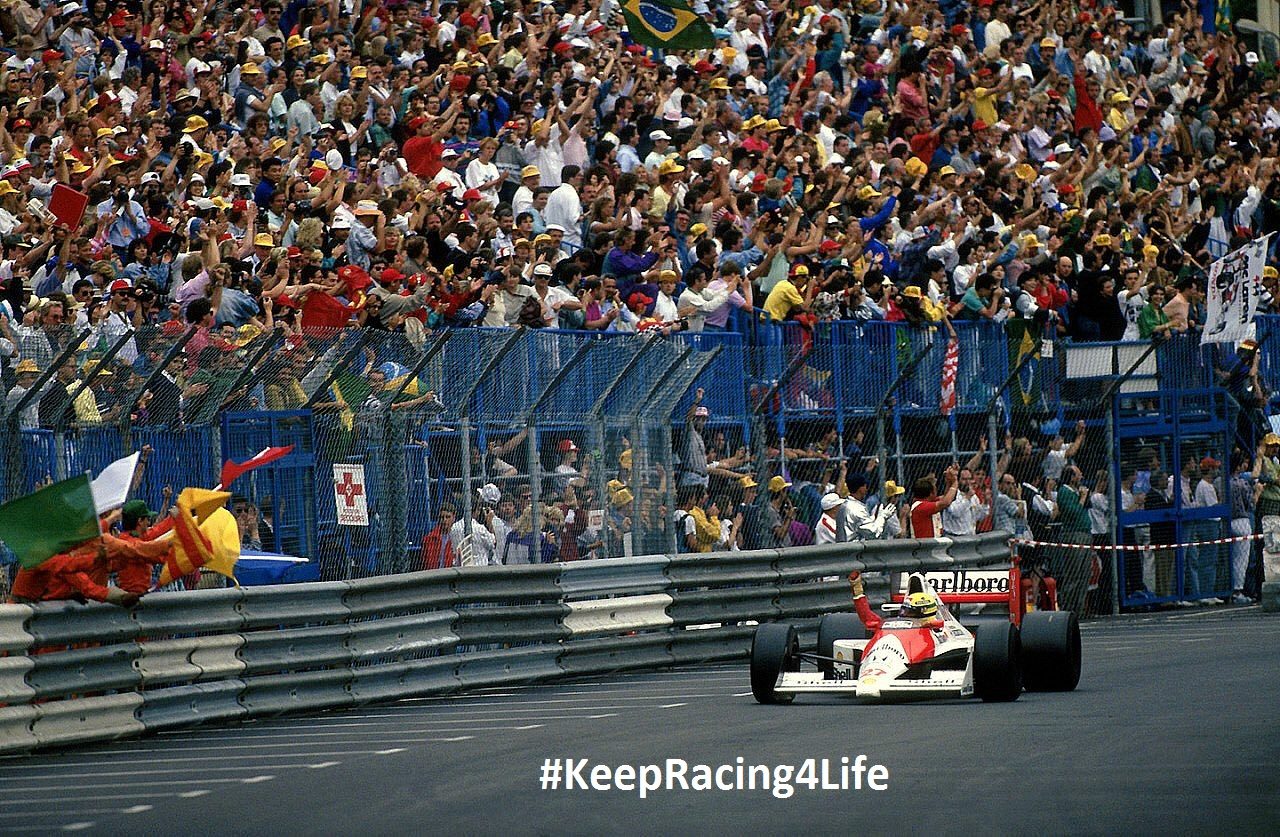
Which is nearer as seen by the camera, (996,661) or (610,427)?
(996,661)

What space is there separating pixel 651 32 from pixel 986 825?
16143 millimetres

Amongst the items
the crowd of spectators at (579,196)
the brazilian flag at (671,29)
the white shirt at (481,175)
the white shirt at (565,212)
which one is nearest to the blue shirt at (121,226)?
the crowd of spectators at (579,196)

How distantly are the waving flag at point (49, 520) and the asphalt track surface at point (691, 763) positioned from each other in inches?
46.9

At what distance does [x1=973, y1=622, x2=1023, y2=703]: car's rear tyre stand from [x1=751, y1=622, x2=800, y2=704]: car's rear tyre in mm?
1215

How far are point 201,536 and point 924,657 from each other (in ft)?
15.0

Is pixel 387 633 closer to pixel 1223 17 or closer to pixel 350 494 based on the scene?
pixel 350 494

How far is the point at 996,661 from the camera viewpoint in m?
14.4

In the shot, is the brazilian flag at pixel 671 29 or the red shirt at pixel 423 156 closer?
the red shirt at pixel 423 156

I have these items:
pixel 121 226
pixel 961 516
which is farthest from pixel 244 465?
pixel 961 516

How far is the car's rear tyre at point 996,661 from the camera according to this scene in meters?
14.3

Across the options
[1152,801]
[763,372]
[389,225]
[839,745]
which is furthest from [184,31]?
[1152,801]

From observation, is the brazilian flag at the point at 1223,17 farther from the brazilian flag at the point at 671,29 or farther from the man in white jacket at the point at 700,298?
the man in white jacket at the point at 700,298

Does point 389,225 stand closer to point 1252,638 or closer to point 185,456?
point 185,456

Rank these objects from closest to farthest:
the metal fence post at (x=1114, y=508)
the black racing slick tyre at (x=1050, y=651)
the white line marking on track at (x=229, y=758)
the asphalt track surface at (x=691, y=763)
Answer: the asphalt track surface at (x=691, y=763)
the white line marking on track at (x=229, y=758)
the black racing slick tyre at (x=1050, y=651)
the metal fence post at (x=1114, y=508)
